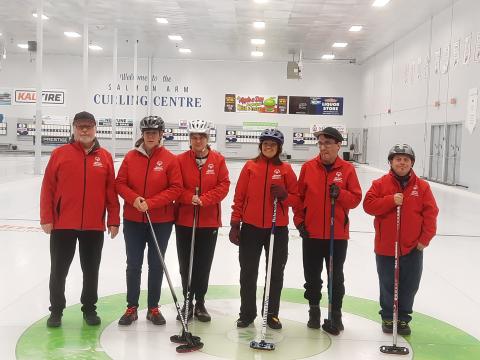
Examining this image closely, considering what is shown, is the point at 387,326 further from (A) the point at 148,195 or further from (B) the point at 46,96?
(B) the point at 46,96

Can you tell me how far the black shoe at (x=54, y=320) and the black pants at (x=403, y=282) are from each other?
2431mm

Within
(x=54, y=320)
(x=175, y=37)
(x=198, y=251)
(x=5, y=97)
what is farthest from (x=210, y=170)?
(x=5, y=97)

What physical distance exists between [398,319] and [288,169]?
4.62ft

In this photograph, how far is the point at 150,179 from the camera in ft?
13.1

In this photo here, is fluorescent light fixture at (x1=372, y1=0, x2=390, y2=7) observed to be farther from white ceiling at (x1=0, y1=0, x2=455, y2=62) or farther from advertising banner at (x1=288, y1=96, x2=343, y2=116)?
advertising banner at (x1=288, y1=96, x2=343, y2=116)

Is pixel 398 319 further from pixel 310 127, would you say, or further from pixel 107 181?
pixel 310 127

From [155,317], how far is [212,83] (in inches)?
1015

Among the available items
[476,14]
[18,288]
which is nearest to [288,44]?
[476,14]

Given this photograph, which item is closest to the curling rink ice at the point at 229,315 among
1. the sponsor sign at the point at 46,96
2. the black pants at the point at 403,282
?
the black pants at the point at 403,282

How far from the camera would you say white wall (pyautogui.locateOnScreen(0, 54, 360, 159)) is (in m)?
28.9

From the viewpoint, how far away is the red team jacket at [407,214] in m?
3.95

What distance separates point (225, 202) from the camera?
11.8m

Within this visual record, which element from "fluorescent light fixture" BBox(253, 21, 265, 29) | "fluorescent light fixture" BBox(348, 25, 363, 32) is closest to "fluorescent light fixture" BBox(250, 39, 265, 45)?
"fluorescent light fixture" BBox(253, 21, 265, 29)

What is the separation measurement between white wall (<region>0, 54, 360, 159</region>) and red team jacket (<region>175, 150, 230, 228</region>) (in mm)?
25120
